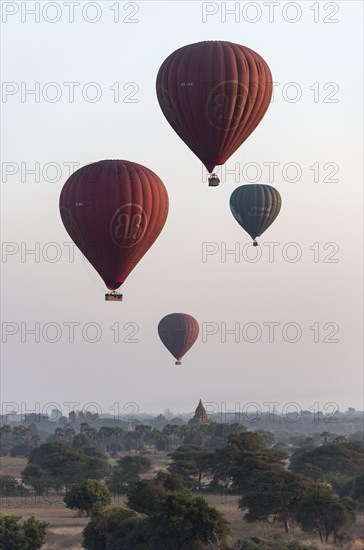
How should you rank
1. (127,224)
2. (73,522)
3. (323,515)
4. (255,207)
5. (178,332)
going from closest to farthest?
1. (127,224)
2. (323,515)
3. (73,522)
4. (255,207)
5. (178,332)

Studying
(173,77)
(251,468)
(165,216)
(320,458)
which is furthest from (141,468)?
(173,77)

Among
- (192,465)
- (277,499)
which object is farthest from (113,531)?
(192,465)

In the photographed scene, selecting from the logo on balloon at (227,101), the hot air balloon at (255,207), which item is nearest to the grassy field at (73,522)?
the hot air balloon at (255,207)

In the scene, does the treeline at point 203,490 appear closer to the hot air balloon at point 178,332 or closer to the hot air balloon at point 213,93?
the hot air balloon at point 178,332

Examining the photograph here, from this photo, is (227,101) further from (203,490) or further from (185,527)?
(203,490)

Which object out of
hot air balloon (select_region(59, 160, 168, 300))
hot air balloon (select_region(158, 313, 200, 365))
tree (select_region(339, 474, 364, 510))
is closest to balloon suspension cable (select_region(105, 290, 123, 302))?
hot air balloon (select_region(59, 160, 168, 300))
